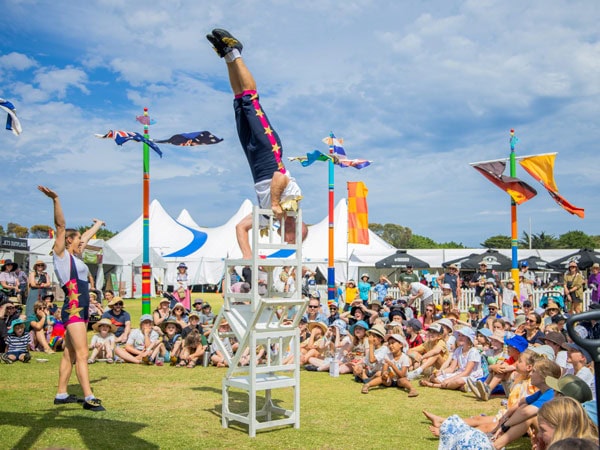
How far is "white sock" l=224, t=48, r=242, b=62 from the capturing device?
5191 mm

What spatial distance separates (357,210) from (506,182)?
5.41m

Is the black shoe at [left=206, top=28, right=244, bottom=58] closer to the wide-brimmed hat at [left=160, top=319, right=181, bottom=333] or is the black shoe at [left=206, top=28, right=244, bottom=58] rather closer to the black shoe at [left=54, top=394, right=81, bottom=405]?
the black shoe at [left=54, top=394, right=81, bottom=405]

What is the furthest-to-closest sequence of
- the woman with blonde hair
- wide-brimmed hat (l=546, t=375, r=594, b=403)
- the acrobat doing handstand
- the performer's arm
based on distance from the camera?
the performer's arm < the acrobat doing handstand < wide-brimmed hat (l=546, t=375, r=594, b=403) < the woman with blonde hair

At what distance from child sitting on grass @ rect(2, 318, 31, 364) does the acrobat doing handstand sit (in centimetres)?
646

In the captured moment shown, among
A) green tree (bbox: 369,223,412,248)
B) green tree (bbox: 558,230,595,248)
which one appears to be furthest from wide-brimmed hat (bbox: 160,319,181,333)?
green tree (bbox: 369,223,412,248)

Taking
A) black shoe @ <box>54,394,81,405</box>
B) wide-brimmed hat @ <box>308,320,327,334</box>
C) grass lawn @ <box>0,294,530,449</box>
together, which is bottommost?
grass lawn @ <box>0,294,530,449</box>

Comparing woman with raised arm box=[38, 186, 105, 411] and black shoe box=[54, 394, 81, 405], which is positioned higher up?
woman with raised arm box=[38, 186, 105, 411]

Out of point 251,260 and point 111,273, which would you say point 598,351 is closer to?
point 251,260

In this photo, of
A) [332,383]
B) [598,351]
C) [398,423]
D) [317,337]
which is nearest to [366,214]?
[317,337]

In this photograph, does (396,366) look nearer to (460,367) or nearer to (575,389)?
(460,367)

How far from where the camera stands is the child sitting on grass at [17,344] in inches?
390

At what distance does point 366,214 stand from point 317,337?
937 centimetres

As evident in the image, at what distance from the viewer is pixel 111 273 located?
27.0 metres

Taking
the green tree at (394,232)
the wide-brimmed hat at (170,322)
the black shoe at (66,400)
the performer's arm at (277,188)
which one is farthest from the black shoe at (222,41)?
the green tree at (394,232)
